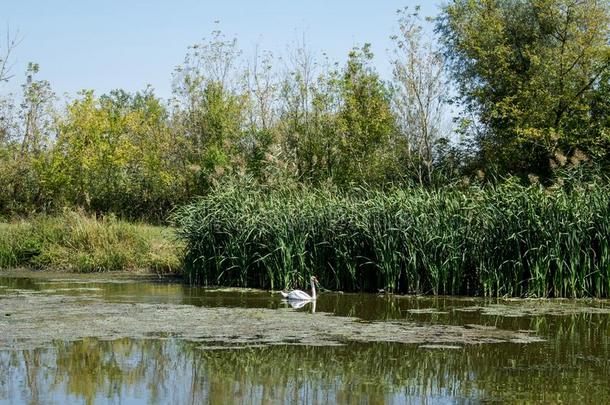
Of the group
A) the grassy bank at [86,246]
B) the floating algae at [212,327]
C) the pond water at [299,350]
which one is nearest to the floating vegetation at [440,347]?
the pond water at [299,350]

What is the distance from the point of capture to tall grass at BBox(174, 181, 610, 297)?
1503cm

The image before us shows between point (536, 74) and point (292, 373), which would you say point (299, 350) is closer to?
point (292, 373)

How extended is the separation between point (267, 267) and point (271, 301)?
194 centimetres

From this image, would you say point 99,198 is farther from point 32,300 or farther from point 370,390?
point 370,390

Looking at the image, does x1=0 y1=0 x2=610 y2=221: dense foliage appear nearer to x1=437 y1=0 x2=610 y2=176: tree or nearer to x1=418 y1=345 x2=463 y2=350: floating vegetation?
x1=437 y1=0 x2=610 y2=176: tree

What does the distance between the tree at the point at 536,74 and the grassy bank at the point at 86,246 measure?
12.8 m

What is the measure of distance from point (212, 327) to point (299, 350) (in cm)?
206

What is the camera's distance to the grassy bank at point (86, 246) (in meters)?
20.4

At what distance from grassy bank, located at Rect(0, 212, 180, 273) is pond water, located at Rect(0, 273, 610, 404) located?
4953 mm

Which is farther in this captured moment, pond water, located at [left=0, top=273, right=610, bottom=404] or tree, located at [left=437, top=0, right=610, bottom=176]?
tree, located at [left=437, top=0, right=610, bottom=176]

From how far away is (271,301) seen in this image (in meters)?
14.9

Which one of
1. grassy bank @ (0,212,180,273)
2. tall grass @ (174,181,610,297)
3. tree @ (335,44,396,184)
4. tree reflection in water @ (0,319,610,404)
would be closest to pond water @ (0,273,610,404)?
tree reflection in water @ (0,319,610,404)

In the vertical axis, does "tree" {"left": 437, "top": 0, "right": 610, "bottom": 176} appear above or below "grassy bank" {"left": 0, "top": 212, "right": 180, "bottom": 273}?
above

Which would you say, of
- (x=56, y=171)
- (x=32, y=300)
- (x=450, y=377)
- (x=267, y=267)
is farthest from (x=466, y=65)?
(x=450, y=377)
